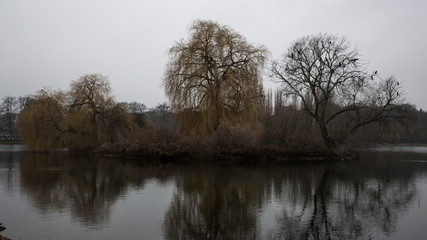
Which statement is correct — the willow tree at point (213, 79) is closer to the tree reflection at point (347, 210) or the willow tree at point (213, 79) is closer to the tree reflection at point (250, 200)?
the tree reflection at point (250, 200)

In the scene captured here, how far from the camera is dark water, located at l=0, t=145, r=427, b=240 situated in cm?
928

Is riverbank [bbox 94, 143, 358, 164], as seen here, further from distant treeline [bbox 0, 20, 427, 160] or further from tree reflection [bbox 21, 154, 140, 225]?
tree reflection [bbox 21, 154, 140, 225]

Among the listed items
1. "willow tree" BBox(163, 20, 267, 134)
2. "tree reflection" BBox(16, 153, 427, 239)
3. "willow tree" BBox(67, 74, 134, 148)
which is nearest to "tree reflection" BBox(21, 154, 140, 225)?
"tree reflection" BBox(16, 153, 427, 239)

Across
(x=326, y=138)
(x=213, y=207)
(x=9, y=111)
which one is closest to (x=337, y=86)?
(x=326, y=138)

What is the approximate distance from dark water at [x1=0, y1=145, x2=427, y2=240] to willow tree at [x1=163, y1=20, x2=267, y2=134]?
12.1m

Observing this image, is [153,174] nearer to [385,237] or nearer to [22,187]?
[22,187]

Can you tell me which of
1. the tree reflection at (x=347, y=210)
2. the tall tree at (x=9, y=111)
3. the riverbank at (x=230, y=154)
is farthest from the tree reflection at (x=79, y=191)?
the tall tree at (x=9, y=111)

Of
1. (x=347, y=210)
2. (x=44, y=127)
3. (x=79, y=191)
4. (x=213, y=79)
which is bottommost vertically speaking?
(x=347, y=210)

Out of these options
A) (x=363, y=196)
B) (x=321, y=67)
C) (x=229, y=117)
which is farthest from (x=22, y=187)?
(x=321, y=67)

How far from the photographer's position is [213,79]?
31.8 meters

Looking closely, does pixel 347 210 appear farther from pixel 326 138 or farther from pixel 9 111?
pixel 9 111

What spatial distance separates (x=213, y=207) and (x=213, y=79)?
20.7 metres

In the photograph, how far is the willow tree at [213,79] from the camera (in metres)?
31.4

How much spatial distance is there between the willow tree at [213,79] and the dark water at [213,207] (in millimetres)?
12123
